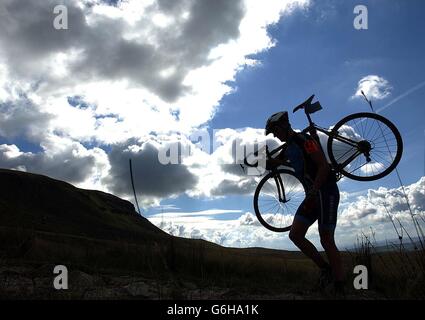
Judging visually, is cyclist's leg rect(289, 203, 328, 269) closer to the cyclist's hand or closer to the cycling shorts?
the cycling shorts

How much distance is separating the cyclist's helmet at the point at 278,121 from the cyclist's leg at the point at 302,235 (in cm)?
134

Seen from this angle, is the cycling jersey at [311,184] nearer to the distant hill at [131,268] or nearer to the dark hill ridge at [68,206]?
the distant hill at [131,268]

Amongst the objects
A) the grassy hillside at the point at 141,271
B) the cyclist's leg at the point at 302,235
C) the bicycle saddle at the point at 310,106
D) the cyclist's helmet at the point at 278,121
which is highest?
the bicycle saddle at the point at 310,106

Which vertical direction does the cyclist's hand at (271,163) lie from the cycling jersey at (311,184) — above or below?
above

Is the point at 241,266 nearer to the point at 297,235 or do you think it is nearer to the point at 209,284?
the point at 209,284

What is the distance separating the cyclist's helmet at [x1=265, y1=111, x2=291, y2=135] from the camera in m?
7.62

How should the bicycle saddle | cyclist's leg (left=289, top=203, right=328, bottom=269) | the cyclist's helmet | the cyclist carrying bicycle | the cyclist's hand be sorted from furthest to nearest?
the cyclist's hand
the bicycle saddle
the cyclist's helmet
cyclist's leg (left=289, top=203, right=328, bottom=269)
the cyclist carrying bicycle

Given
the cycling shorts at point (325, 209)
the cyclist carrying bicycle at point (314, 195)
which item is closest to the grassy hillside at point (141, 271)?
the cyclist carrying bicycle at point (314, 195)

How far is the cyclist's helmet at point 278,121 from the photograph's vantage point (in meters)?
7.62

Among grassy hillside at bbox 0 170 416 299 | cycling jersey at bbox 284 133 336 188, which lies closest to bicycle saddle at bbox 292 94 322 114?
cycling jersey at bbox 284 133 336 188

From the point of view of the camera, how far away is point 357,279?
7992 mm

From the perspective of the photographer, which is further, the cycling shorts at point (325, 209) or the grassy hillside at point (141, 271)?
the cycling shorts at point (325, 209)

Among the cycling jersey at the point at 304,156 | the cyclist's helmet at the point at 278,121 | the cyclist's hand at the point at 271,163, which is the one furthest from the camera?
the cyclist's hand at the point at 271,163

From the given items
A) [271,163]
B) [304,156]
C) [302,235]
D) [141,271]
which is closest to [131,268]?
[141,271]
